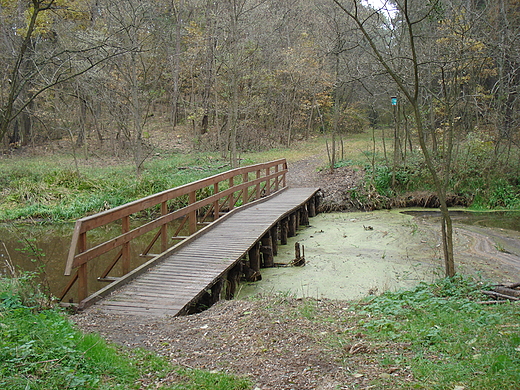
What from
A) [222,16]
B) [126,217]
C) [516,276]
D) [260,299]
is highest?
[222,16]

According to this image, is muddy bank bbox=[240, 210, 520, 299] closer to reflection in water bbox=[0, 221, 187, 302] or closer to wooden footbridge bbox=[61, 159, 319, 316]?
wooden footbridge bbox=[61, 159, 319, 316]

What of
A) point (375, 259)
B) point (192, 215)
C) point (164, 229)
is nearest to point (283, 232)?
point (375, 259)

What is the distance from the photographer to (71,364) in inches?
137

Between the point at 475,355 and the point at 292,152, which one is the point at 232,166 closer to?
the point at 292,152

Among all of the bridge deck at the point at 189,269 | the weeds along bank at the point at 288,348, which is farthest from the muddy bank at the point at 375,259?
the weeds along bank at the point at 288,348

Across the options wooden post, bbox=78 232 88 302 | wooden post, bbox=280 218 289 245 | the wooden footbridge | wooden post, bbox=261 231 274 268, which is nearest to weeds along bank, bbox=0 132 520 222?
wooden post, bbox=280 218 289 245

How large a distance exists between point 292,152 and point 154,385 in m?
25.3

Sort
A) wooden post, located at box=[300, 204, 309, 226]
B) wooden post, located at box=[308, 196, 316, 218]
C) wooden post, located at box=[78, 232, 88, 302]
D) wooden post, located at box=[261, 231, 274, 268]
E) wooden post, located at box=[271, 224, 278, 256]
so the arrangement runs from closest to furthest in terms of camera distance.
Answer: wooden post, located at box=[78, 232, 88, 302] < wooden post, located at box=[261, 231, 274, 268] < wooden post, located at box=[271, 224, 278, 256] < wooden post, located at box=[300, 204, 309, 226] < wooden post, located at box=[308, 196, 316, 218]

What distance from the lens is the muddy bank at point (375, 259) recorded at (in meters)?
8.06

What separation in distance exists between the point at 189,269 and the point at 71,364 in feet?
12.7

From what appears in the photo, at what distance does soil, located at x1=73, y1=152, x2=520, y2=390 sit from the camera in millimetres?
3646

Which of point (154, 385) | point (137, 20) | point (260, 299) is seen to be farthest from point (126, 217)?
point (137, 20)

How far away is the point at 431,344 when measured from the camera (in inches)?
161

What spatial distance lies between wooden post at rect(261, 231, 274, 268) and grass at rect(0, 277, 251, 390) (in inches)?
241
